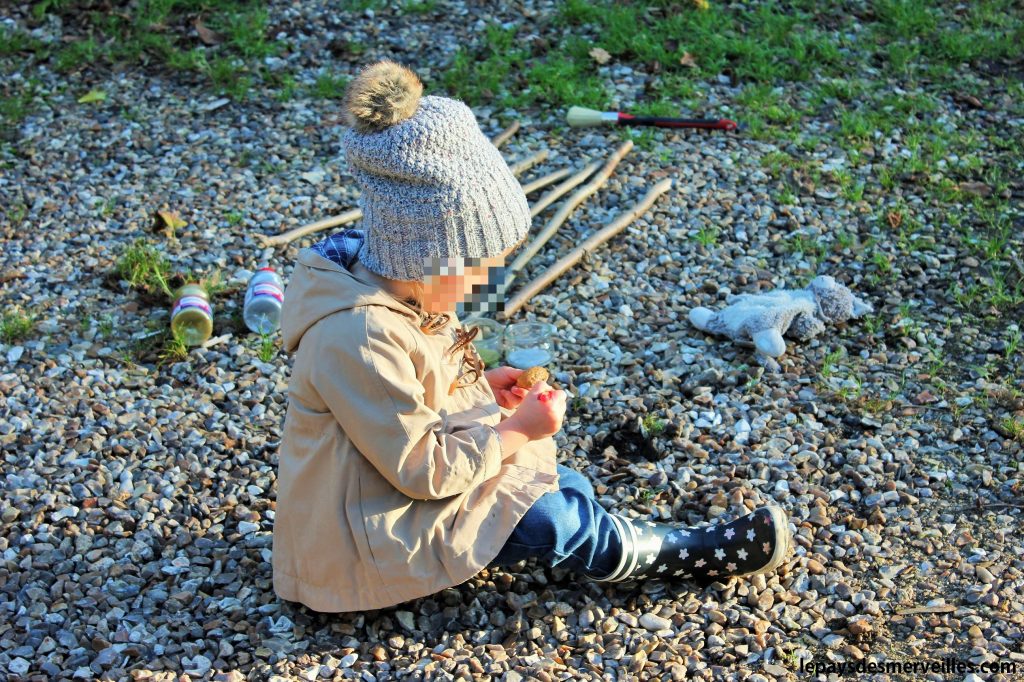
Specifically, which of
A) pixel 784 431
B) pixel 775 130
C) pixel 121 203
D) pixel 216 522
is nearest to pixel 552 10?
pixel 775 130

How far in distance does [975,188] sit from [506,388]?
370 cm

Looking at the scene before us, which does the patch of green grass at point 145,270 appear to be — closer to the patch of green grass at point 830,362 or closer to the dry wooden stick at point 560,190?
Answer: the dry wooden stick at point 560,190

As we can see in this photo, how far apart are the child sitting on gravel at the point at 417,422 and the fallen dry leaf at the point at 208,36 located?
493cm

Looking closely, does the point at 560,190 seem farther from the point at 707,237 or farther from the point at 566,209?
the point at 707,237

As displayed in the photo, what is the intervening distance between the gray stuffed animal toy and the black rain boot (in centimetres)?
133

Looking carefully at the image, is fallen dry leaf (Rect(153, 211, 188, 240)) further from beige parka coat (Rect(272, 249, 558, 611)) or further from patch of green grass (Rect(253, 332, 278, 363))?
beige parka coat (Rect(272, 249, 558, 611))

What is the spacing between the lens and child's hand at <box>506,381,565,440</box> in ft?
10.7

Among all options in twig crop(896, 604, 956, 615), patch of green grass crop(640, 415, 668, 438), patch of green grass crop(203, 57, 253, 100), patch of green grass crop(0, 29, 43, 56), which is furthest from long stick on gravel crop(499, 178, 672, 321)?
patch of green grass crop(0, 29, 43, 56)

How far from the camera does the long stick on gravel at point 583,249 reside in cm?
523

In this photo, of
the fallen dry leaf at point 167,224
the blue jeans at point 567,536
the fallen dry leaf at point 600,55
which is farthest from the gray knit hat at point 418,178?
the fallen dry leaf at point 600,55

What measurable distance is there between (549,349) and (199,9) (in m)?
4.69

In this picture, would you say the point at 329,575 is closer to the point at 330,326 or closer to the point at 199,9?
the point at 330,326

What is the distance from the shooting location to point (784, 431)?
440 centimetres

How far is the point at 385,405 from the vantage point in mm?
3025
